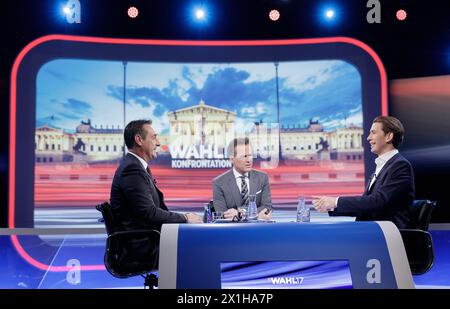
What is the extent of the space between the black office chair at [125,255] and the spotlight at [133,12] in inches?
115

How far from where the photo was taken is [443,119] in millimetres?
5613

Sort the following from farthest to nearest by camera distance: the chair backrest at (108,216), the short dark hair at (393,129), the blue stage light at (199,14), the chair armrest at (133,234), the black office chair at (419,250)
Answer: the blue stage light at (199,14) < the short dark hair at (393,129) < the black office chair at (419,250) < the chair backrest at (108,216) < the chair armrest at (133,234)

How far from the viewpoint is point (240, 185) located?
4418mm

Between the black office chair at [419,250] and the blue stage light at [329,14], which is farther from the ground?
the blue stage light at [329,14]

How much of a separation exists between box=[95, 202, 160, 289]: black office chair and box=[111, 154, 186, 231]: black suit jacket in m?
0.14

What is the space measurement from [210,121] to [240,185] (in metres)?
1.40

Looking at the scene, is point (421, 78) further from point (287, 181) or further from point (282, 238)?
point (282, 238)

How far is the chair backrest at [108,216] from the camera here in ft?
10.8

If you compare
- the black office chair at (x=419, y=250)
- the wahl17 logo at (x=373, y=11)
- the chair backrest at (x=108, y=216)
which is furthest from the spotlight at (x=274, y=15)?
the chair backrest at (x=108, y=216)

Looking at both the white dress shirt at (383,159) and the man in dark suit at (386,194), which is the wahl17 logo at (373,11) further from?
the white dress shirt at (383,159)

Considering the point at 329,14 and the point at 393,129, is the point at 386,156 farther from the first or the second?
the point at 329,14

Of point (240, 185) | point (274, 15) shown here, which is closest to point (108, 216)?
point (240, 185)

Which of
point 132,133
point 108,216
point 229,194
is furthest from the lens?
point 229,194
